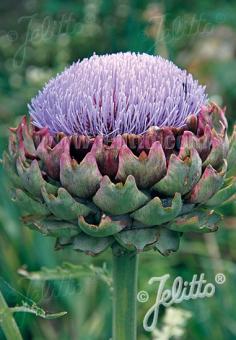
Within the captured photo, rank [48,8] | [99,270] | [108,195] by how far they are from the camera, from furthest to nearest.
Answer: [48,8]
[99,270]
[108,195]

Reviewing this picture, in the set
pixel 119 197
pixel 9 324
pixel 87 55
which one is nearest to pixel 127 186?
pixel 119 197

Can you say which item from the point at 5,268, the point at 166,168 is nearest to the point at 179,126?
the point at 166,168

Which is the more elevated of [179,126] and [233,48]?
[233,48]

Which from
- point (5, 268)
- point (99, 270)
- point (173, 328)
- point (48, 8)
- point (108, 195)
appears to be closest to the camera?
point (108, 195)

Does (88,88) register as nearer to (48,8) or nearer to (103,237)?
(103,237)

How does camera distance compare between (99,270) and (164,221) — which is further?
(99,270)

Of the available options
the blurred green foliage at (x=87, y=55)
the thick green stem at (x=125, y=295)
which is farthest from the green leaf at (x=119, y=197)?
the blurred green foliage at (x=87, y=55)
